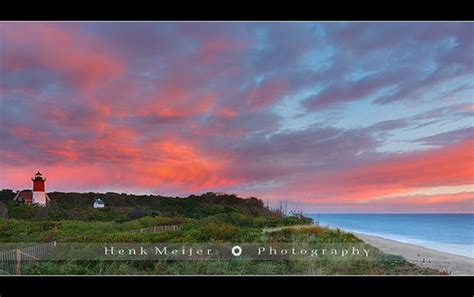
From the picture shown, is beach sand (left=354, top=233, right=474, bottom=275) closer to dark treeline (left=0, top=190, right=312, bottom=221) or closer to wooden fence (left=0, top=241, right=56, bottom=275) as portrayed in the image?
dark treeline (left=0, top=190, right=312, bottom=221)

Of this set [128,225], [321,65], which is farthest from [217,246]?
[321,65]

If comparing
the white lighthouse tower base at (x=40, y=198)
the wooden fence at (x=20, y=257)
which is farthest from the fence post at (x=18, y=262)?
the white lighthouse tower base at (x=40, y=198)

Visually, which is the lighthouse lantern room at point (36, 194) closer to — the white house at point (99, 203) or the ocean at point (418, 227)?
the white house at point (99, 203)

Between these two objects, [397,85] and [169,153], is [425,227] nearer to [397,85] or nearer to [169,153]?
[397,85]

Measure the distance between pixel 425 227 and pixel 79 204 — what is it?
3.67m

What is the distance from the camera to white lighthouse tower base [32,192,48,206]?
494 cm

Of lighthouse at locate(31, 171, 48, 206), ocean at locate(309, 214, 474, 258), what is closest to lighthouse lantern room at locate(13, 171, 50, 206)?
lighthouse at locate(31, 171, 48, 206)

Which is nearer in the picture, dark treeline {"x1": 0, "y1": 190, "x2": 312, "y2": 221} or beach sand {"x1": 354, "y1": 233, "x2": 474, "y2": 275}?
beach sand {"x1": 354, "y1": 233, "x2": 474, "y2": 275}

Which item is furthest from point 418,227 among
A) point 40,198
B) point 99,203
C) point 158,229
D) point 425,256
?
point 40,198

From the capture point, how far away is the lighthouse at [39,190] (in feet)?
16.1

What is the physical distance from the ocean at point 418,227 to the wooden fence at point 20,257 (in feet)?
9.06

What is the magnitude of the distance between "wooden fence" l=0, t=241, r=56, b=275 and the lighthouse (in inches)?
19.2
